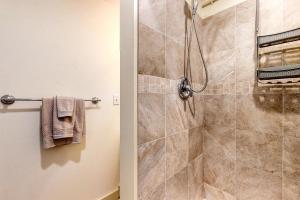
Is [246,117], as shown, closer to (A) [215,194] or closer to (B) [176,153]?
(B) [176,153]

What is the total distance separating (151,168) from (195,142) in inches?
23.2

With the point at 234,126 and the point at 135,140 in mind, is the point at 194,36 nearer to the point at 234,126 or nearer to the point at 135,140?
the point at 234,126

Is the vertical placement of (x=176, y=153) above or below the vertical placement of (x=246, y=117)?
below

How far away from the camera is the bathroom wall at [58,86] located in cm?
133

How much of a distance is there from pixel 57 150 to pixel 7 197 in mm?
465

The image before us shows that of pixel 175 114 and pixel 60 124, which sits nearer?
pixel 175 114

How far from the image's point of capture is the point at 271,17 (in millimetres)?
1199

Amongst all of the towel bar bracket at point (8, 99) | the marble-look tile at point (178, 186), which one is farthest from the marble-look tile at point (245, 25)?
the towel bar bracket at point (8, 99)

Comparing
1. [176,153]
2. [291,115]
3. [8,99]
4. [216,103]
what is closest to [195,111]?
[216,103]

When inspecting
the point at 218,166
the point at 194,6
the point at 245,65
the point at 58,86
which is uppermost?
the point at 194,6

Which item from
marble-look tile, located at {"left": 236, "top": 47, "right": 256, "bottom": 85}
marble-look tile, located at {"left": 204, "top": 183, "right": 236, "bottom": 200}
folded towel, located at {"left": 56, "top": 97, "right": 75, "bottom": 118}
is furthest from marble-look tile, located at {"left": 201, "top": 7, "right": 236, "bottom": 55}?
folded towel, located at {"left": 56, "top": 97, "right": 75, "bottom": 118}

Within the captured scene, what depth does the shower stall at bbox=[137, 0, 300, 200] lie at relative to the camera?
3.48ft

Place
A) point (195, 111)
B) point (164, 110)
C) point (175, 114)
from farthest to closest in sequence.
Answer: point (195, 111) → point (175, 114) → point (164, 110)

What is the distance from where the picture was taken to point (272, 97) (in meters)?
1.19
